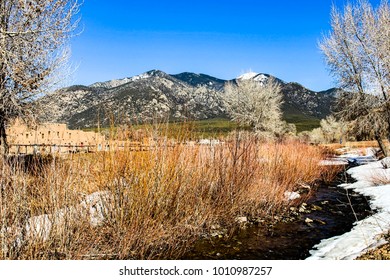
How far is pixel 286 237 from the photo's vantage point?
19.7ft

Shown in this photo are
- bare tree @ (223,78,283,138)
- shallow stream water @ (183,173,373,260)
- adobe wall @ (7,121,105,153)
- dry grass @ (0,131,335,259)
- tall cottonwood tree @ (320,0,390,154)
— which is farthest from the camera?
bare tree @ (223,78,283,138)

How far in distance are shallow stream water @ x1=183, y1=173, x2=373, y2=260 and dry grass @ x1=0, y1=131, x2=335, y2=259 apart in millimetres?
344

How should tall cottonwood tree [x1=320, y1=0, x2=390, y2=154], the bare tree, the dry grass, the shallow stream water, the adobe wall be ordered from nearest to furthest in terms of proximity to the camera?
the dry grass → the adobe wall → the shallow stream water → tall cottonwood tree [x1=320, y1=0, x2=390, y2=154] → the bare tree

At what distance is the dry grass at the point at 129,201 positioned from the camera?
3417mm

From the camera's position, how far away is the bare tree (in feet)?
127

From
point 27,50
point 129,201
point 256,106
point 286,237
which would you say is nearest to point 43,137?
point 27,50

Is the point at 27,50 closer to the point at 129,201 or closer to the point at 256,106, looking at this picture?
the point at 129,201

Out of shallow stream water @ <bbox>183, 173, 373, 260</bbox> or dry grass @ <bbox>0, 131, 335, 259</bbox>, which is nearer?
dry grass @ <bbox>0, 131, 335, 259</bbox>

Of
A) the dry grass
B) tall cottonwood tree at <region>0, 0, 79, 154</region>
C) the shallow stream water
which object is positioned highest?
tall cottonwood tree at <region>0, 0, 79, 154</region>

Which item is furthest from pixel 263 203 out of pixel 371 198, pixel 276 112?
pixel 276 112

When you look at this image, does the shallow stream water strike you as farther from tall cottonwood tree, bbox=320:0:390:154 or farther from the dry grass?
tall cottonwood tree, bbox=320:0:390:154

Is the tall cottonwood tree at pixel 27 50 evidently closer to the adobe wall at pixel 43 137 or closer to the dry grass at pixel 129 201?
the adobe wall at pixel 43 137

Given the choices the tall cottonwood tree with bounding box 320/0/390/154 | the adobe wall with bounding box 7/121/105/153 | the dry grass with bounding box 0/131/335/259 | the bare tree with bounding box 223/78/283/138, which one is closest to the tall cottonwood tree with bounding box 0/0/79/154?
the adobe wall with bounding box 7/121/105/153

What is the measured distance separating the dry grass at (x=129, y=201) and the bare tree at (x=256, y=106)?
3249cm
